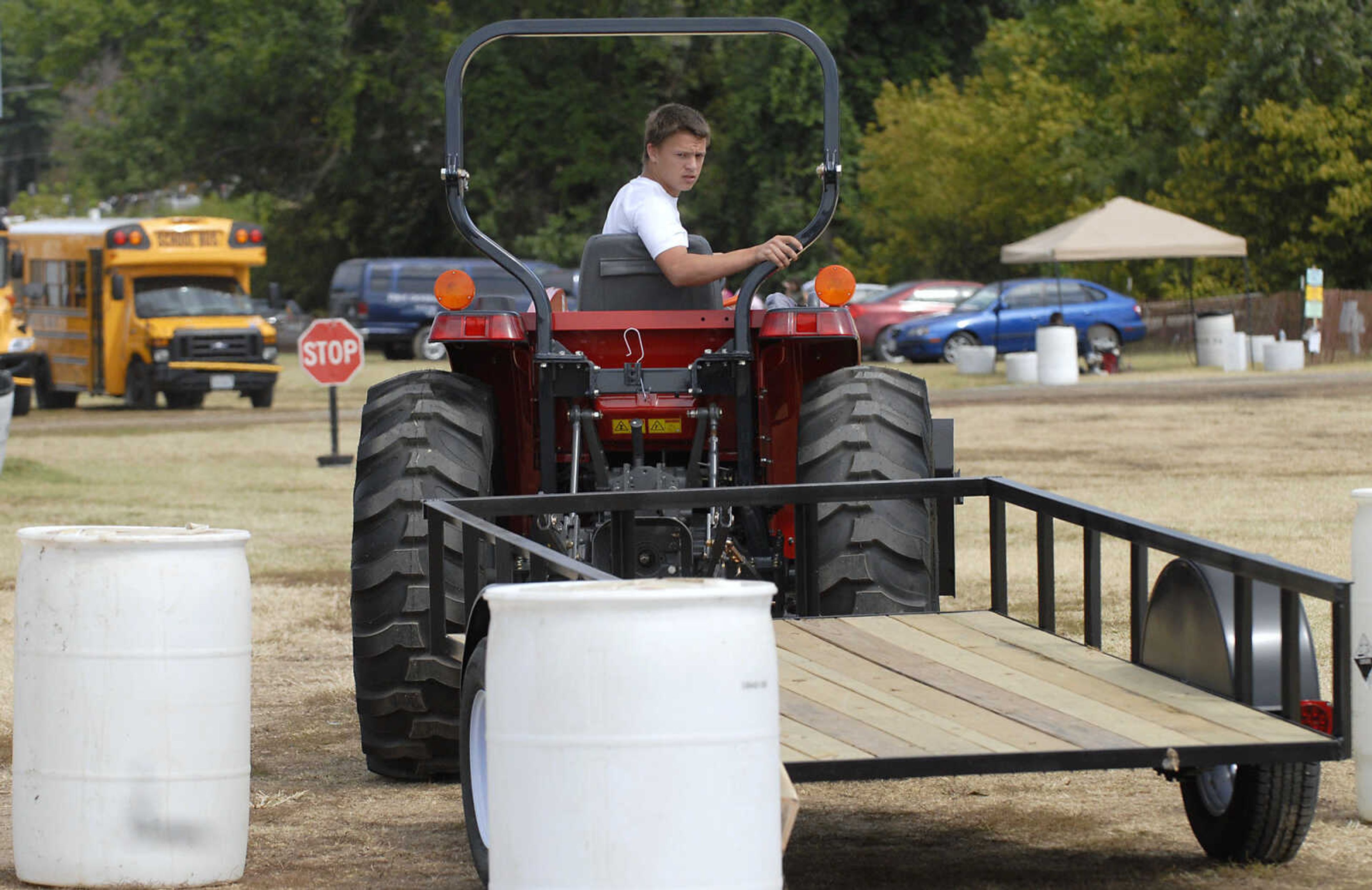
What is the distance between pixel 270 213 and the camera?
6125 centimetres

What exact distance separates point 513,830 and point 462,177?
3468 mm

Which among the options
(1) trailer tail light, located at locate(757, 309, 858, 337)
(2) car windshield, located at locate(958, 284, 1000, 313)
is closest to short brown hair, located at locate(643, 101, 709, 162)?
(1) trailer tail light, located at locate(757, 309, 858, 337)

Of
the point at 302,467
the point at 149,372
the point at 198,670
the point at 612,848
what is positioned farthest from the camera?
the point at 149,372

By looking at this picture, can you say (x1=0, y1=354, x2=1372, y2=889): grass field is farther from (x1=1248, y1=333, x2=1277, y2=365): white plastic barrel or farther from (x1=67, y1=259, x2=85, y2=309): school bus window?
(x1=1248, y1=333, x2=1277, y2=365): white plastic barrel

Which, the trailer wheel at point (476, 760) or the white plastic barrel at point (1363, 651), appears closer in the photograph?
the trailer wheel at point (476, 760)

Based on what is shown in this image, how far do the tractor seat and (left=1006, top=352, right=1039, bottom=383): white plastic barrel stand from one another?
25282 mm

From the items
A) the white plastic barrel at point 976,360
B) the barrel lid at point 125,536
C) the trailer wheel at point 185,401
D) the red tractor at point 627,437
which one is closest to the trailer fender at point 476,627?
the barrel lid at point 125,536

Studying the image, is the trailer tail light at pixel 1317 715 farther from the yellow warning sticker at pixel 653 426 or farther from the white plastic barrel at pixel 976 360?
the white plastic barrel at pixel 976 360

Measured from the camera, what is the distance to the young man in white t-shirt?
21.9 feet

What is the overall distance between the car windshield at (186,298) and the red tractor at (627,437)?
23.0m

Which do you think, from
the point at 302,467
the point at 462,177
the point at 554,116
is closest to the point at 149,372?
the point at 302,467

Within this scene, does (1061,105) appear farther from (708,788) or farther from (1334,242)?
(708,788)

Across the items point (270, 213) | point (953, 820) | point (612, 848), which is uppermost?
point (270, 213)

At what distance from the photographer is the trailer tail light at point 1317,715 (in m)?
4.87
